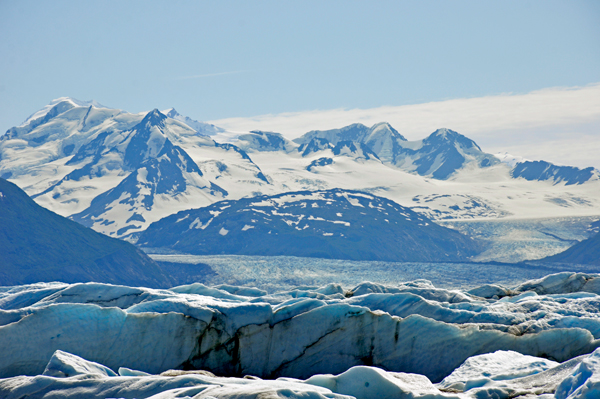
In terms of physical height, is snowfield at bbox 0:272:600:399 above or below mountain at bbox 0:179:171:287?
above

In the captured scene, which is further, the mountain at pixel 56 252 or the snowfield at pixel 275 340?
the mountain at pixel 56 252

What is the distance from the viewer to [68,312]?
26500 millimetres

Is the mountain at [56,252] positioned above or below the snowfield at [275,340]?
below

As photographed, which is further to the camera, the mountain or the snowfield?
the mountain

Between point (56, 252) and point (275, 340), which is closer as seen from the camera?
point (275, 340)

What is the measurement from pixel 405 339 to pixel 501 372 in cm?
654

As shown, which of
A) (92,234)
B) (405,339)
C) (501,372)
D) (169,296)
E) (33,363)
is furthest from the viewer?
(92,234)

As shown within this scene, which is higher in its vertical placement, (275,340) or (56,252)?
(275,340)

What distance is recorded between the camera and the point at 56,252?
539 feet

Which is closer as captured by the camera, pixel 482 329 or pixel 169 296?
pixel 482 329

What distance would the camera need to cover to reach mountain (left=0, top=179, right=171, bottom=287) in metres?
154

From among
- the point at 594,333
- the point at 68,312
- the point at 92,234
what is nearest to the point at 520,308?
the point at 594,333

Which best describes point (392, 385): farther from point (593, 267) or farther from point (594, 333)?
point (593, 267)

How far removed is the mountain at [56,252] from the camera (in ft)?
506
